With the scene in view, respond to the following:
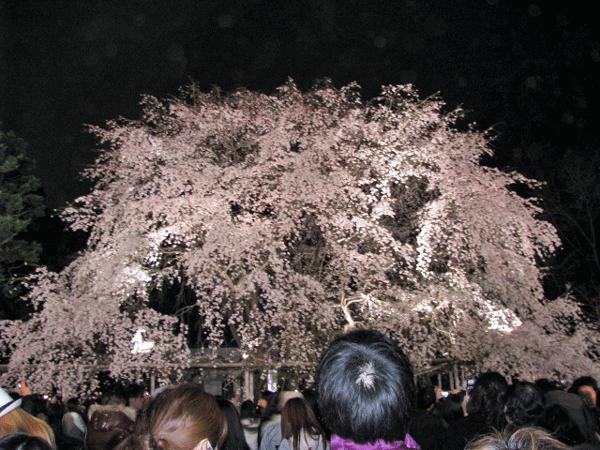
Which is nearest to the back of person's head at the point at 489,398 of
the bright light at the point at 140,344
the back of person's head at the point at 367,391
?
the back of person's head at the point at 367,391

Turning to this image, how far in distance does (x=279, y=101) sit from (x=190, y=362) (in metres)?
6.25

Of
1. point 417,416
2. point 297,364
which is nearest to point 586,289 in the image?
point 297,364

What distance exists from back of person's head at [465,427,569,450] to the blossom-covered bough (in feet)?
30.1

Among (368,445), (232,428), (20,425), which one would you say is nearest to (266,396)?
(232,428)

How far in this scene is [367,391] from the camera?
188 cm

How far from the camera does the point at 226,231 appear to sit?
10672 mm

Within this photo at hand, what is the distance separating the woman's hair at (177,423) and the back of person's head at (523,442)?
3.25 feet

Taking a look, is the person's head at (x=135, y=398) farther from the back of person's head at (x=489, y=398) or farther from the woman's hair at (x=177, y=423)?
the woman's hair at (x=177, y=423)

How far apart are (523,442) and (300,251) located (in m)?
11.2

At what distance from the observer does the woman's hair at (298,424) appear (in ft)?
12.4

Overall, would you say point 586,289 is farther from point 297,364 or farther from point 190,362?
point 190,362

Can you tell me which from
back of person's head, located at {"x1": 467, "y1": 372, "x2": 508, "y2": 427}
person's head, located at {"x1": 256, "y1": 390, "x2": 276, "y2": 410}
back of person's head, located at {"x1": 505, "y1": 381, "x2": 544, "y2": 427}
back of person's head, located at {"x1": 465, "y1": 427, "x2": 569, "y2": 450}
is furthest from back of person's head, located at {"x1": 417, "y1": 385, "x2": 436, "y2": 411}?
back of person's head, located at {"x1": 465, "y1": 427, "x2": 569, "y2": 450}

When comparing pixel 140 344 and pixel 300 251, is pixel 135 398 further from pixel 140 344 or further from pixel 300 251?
pixel 300 251

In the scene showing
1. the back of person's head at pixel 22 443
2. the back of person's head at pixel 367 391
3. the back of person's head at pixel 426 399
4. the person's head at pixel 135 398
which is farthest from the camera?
the person's head at pixel 135 398
